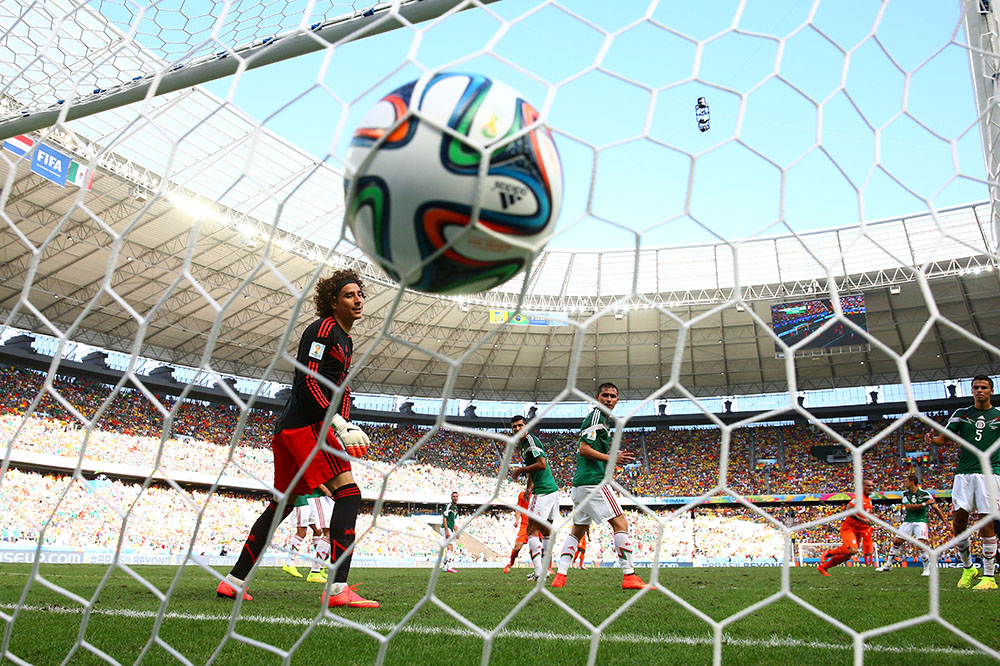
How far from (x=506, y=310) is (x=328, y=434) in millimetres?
6831

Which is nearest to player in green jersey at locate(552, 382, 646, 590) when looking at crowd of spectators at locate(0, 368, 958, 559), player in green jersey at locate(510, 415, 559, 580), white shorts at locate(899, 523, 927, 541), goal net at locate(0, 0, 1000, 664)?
goal net at locate(0, 0, 1000, 664)

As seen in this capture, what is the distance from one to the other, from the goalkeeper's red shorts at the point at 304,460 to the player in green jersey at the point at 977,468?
12.6 feet

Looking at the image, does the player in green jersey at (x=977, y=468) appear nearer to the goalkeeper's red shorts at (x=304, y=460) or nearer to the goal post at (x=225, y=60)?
the goalkeeper's red shorts at (x=304, y=460)

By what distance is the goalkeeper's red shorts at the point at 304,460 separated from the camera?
3447 mm

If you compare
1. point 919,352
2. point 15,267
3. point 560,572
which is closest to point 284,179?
point 15,267

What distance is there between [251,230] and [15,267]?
787 cm

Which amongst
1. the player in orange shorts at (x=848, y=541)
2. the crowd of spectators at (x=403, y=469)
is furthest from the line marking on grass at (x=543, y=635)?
the crowd of spectators at (x=403, y=469)

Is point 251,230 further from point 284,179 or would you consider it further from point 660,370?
point 660,370

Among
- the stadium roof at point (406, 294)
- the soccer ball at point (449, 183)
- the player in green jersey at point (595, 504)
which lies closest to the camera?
the soccer ball at point (449, 183)

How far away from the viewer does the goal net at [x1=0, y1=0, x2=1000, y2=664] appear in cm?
234

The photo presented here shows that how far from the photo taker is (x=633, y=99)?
8.12 ft

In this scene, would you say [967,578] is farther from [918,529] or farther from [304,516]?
[304,516]

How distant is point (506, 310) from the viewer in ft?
33.4

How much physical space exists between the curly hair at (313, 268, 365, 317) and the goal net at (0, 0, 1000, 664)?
11.4 inches
